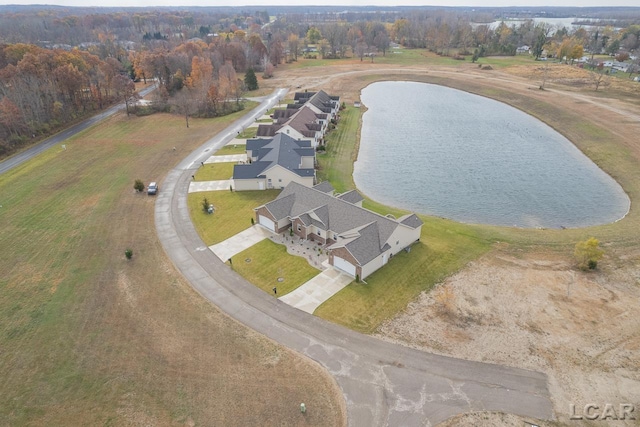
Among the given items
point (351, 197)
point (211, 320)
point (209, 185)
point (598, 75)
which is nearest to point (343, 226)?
point (351, 197)

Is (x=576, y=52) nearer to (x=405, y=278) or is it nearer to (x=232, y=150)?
(x=232, y=150)

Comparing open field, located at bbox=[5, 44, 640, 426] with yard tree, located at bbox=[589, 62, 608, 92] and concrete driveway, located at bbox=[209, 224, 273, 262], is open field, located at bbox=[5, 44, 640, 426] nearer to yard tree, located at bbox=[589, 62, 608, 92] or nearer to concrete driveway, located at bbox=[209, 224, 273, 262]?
concrete driveway, located at bbox=[209, 224, 273, 262]

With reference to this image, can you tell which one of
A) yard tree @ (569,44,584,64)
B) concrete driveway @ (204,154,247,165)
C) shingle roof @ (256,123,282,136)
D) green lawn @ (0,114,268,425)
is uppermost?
yard tree @ (569,44,584,64)

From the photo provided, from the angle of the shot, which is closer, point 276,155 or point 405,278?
point 405,278

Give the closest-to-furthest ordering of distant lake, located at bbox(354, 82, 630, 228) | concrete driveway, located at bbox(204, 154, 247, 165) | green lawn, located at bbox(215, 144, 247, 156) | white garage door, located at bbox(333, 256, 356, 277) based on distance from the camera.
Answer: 1. white garage door, located at bbox(333, 256, 356, 277)
2. distant lake, located at bbox(354, 82, 630, 228)
3. concrete driveway, located at bbox(204, 154, 247, 165)
4. green lawn, located at bbox(215, 144, 247, 156)

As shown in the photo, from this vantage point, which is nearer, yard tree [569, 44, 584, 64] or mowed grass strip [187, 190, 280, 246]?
mowed grass strip [187, 190, 280, 246]

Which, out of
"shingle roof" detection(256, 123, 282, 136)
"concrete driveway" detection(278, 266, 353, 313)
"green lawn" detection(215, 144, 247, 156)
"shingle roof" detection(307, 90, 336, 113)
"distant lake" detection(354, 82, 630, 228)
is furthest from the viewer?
"shingle roof" detection(307, 90, 336, 113)

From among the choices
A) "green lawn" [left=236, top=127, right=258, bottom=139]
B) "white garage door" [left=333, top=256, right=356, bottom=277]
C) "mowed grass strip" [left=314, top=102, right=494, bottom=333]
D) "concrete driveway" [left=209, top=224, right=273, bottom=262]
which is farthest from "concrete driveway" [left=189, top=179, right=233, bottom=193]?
"white garage door" [left=333, top=256, right=356, bottom=277]
